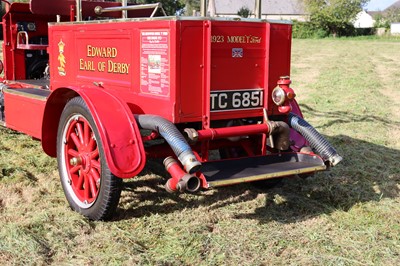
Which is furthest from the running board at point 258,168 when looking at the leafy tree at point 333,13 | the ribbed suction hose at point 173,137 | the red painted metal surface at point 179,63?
the leafy tree at point 333,13

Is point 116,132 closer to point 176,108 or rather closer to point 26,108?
point 176,108

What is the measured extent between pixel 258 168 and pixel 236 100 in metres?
0.57

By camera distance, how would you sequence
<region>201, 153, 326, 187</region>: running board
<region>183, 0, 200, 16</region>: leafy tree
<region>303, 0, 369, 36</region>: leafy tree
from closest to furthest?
<region>201, 153, 326, 187</region>: running board → <region>183, 0, 200, 16</region>: leafy tree → <region>303, 0, 369, 36</region>: leafy tree

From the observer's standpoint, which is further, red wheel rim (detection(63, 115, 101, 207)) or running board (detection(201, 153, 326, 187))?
red wheel rim (detection(63, 115, 101, 207))

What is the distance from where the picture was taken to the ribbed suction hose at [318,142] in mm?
3908

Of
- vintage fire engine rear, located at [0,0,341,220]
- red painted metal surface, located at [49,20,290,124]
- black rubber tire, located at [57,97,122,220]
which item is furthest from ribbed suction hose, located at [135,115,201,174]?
black rubber tire, located at [57,97,122,220]

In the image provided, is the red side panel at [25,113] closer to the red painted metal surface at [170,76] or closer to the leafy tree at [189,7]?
the red painted metal surface at [170,76]

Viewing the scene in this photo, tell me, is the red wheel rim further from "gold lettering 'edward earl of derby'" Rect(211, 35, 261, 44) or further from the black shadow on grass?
"gold lettering 'edward earl of derby'" Rect(211, 35, 261, 44)

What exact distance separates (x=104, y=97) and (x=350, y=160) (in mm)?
3103

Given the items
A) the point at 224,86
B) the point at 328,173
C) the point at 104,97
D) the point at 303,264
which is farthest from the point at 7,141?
the point at 303,264

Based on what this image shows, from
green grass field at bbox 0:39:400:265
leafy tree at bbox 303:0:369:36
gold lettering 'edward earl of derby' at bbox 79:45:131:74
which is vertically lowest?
green grass field at bbox 0:39:400:265

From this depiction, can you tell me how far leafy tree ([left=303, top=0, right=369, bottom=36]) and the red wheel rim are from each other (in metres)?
51.2

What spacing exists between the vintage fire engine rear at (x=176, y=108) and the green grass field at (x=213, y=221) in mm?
347

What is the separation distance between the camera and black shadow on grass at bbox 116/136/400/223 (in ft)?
13.5
